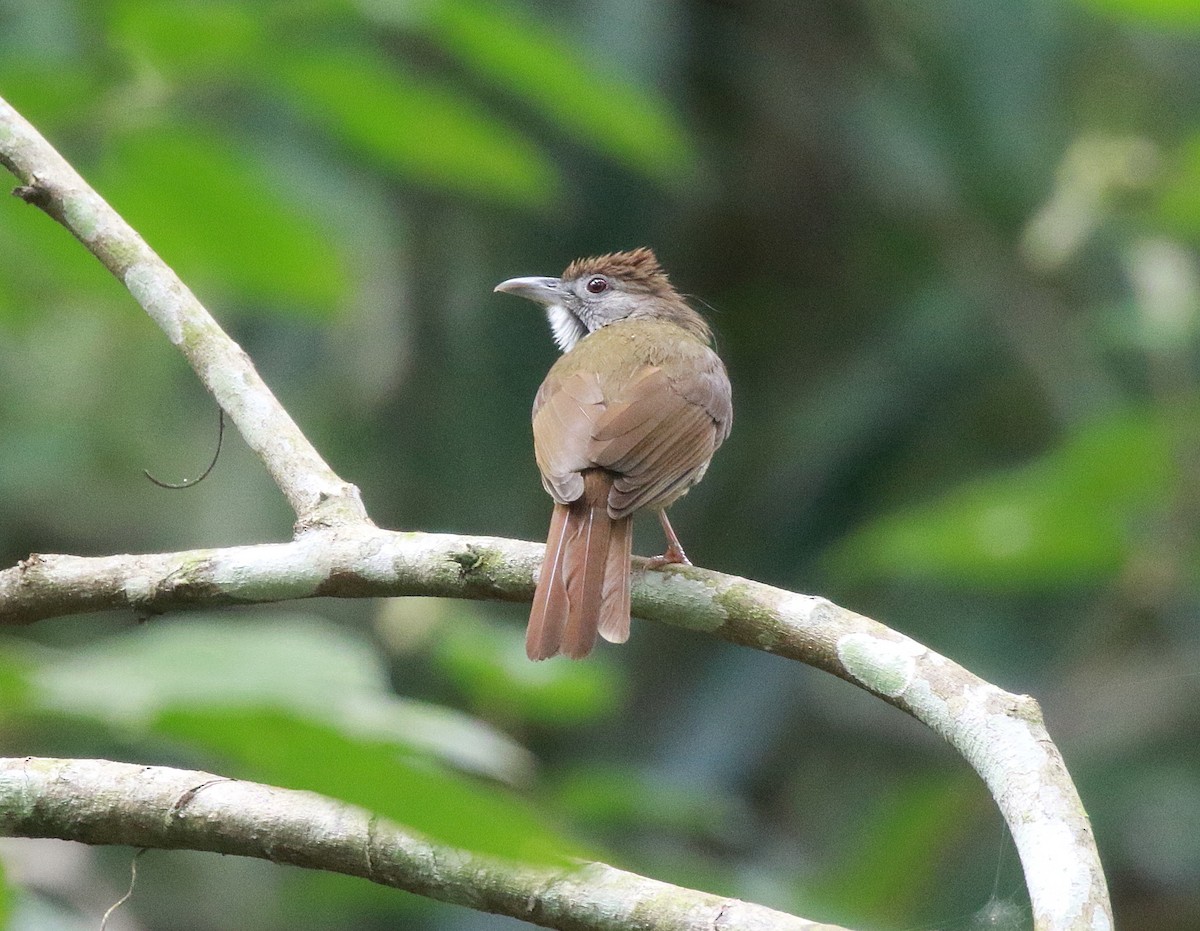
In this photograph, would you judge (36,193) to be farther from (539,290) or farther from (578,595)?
(539,290)

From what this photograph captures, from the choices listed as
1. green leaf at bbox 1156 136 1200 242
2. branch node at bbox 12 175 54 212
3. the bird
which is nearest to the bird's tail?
the bird

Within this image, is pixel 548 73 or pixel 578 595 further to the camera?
pixel 548 73

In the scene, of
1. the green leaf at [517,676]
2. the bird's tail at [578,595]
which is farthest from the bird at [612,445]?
the green leaf at [517,676]

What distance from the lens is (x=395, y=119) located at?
13.8 ft

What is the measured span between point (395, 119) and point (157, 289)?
1114 mm

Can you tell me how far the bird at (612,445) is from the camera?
3.23 metres

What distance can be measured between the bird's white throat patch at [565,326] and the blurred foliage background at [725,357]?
14.2 inches

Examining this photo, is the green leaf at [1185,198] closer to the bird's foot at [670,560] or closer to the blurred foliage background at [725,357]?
the blurred foliage background at [725,357]

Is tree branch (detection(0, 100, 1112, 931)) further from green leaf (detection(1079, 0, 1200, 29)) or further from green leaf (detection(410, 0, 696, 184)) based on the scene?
green leaf (detection(1079, 0, 1200, 29))

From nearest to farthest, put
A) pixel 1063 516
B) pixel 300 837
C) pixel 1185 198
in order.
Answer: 1. pixel 300 837
2. pixel 1063 516
3. pixel 1185 198

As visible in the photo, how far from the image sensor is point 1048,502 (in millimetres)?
4520

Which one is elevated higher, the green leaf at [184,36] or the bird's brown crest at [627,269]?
the bird's brown crest at [627,269]

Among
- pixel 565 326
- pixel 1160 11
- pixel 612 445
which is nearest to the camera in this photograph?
pixel 612 445

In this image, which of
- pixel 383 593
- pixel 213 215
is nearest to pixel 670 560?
pixel 383 593
